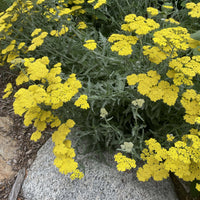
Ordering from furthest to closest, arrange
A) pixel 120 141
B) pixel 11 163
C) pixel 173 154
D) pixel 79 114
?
pixel 11 163
pixel 79 114
pixel 120 141
pixel 173 154

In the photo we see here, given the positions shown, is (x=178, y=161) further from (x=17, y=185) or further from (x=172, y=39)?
(x=17, y=185)

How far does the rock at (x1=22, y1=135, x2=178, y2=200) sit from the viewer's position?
1843 millimetres

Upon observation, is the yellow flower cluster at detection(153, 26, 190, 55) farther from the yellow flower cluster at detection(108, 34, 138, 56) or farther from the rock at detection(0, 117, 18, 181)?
the rock at detection(0, 117, 18, 181)

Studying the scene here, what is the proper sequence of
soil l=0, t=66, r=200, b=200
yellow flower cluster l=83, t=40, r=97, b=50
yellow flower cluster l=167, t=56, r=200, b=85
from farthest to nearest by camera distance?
soil l=0, t=66, r=200, b=200
yellow flower cluster l=83, t=40, r=97, b=50
yellow flower cluster l=167, t=56, r=200, b=85

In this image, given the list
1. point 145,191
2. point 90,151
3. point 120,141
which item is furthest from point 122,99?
point 145,191

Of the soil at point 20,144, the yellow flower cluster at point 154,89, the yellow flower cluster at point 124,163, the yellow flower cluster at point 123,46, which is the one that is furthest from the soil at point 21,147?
the yellow flower cluster at point 123,46

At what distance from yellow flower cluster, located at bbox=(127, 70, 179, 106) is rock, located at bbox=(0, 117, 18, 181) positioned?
5.36 ft

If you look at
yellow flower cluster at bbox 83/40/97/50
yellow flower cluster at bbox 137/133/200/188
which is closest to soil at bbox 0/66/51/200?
yellow flower cluster at bbox 83/40/97/50

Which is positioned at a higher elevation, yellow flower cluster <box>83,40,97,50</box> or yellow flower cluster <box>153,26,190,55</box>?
yellow flower cluster <box>83,40,97,50</box>

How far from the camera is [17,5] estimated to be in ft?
7.22

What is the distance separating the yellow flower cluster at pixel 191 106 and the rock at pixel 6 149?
1.82 metres

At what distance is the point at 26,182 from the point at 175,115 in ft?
5.11

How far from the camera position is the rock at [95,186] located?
184cm

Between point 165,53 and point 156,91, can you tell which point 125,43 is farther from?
point 156,91
